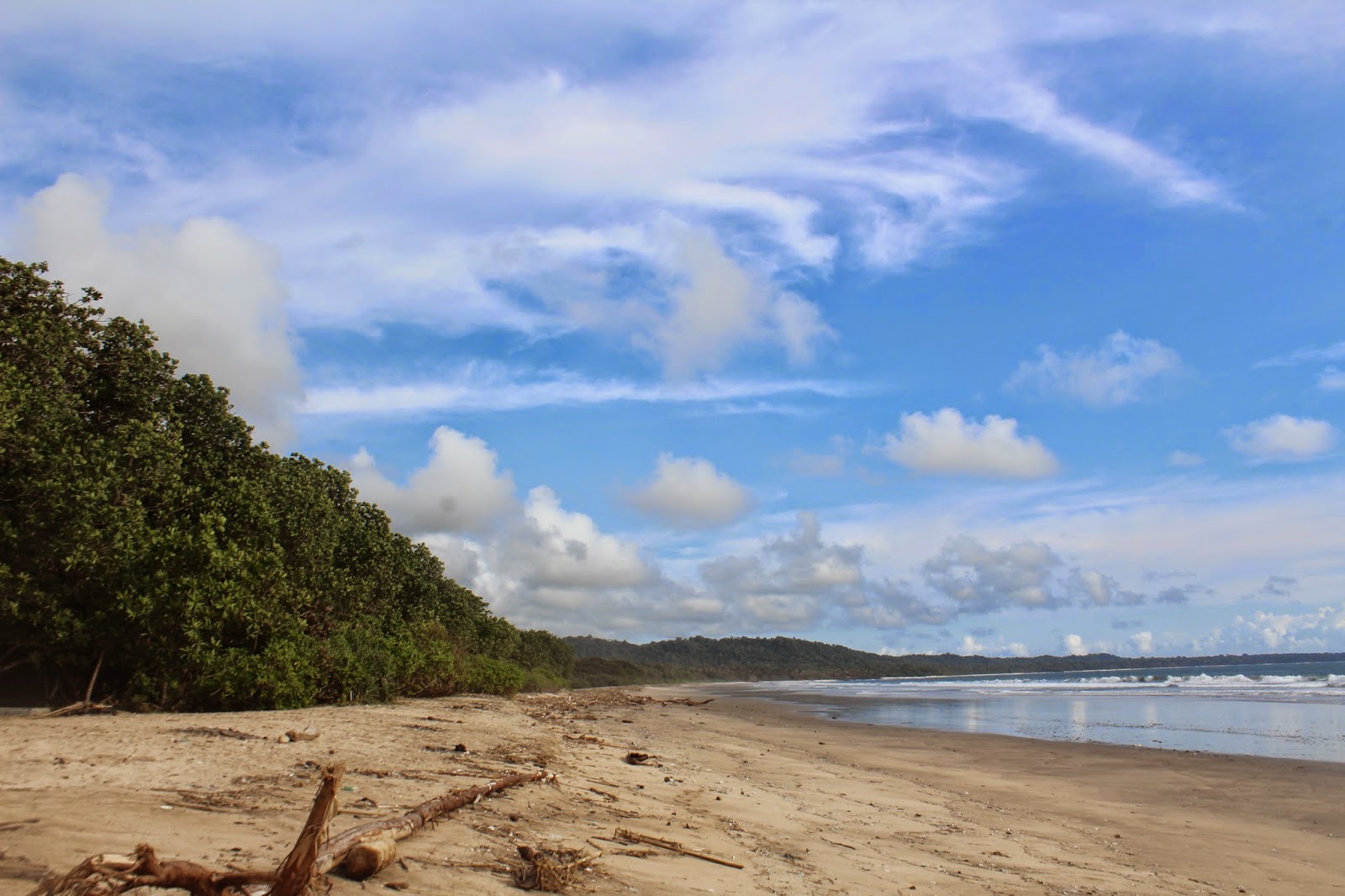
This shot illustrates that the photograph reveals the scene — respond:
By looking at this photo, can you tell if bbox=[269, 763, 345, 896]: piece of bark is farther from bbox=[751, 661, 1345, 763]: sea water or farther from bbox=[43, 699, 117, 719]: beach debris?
bbox=[751, 661, 1345, 763]: sea water

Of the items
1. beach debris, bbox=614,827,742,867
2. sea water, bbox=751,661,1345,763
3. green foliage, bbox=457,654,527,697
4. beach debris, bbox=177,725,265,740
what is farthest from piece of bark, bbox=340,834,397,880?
green foliage, bbox=457,654,527,697

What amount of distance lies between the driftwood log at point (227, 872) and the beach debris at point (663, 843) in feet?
8.55

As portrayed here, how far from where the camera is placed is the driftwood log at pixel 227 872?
167 inches

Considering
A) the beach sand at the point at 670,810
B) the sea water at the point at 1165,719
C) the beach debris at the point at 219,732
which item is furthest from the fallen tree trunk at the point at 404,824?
the sea water at the point at 1165,719

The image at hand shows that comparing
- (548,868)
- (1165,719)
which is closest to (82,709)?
(548,868)

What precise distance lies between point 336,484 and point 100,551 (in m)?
15.5

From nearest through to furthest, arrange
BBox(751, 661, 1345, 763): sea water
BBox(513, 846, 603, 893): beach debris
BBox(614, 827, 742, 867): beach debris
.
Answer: BBox(513, 846, 603, 893): beach debris < BBox(614, 827, 742, 867): beach debris < BBox(751, 661, 1345, 763): sea water

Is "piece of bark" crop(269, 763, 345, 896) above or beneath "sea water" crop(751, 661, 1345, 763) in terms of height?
above

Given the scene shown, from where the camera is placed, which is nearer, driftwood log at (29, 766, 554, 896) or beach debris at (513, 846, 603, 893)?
driftwood log at (29, 766, 554, 896)

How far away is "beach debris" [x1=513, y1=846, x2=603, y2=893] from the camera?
5.80m

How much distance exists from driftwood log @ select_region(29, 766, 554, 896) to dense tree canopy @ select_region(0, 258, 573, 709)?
38.9 feet

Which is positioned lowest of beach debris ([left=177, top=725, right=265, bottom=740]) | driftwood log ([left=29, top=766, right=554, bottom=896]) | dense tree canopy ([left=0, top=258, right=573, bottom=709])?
beach debris ([left=177, top=725, right=265, bottom=740])

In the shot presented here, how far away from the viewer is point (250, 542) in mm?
18312

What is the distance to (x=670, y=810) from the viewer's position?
380 inches
